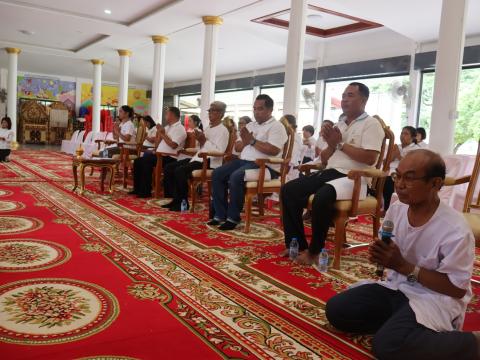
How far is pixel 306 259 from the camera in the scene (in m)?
3.13

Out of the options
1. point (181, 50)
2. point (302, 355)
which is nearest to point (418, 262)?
point (302, 355)

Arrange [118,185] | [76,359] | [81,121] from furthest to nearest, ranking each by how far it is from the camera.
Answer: [81,121], [118,185], [76,359]

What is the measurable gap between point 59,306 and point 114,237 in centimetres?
148

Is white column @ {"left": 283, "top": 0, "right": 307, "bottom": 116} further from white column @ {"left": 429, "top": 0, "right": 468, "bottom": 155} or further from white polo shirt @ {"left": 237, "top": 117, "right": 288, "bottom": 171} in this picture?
white polo shirt @ {"left": 237, "top": 117, "right": 288, "bottom": 171}

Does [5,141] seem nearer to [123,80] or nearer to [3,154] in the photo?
[3,154]

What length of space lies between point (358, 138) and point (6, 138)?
9177 millimetres

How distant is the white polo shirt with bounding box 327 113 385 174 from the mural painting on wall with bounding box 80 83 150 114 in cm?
1925

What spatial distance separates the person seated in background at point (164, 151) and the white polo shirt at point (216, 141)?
75cm

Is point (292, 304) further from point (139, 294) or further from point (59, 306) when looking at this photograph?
point (59, 306)

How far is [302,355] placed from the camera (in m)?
1.80

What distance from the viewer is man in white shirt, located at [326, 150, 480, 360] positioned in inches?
65.2

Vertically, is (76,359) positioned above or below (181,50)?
below

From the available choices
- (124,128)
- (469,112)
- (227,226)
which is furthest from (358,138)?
(469,112)

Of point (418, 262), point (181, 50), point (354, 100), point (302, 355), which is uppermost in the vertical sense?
point (181, 50)
